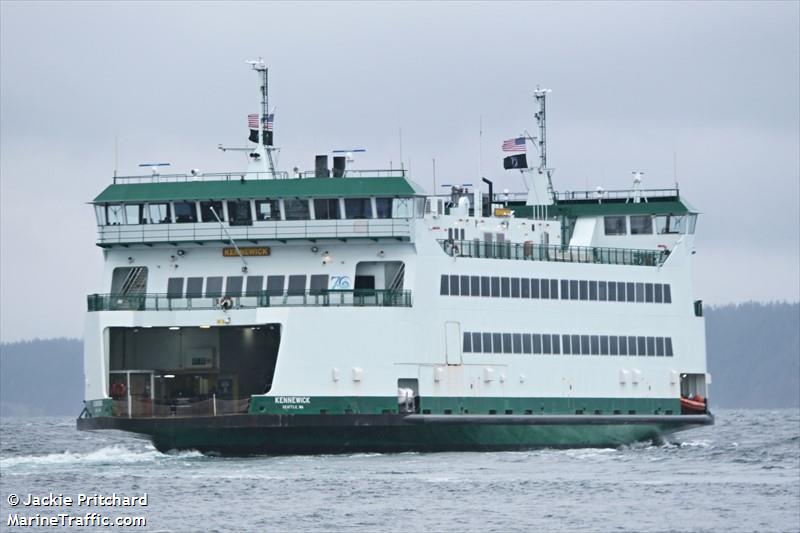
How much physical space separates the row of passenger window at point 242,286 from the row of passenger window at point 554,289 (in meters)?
3.57

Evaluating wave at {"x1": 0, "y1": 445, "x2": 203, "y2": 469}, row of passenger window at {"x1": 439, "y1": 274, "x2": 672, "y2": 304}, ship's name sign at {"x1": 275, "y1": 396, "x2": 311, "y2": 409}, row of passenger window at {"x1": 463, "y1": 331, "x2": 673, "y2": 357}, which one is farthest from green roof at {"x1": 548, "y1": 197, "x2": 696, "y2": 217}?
wave at {"x1": 0, "y1": 445, "x2": 203, "y2": 469}

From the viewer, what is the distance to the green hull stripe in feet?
165

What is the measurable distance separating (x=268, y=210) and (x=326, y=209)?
1.55 m

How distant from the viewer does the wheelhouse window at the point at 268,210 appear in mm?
Answer: 53188

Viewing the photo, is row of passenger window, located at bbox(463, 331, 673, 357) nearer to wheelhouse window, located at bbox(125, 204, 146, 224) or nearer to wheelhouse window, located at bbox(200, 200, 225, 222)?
wheelhouse window, located at bbox(200, 200, 225, 222)

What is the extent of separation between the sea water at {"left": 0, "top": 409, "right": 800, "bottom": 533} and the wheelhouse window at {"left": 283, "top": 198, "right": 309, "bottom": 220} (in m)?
6.41

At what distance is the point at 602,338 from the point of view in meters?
58.8

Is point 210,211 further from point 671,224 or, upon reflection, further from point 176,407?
point 671,224

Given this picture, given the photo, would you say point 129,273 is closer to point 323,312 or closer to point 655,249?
point 323,312

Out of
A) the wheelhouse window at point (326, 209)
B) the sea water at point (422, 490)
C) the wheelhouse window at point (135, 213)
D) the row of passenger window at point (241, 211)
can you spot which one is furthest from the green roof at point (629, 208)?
the wheelhouse window at point (135, 213)

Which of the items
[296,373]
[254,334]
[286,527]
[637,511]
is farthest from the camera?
[254,334]

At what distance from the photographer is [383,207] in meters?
52.9

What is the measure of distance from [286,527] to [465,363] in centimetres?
1728

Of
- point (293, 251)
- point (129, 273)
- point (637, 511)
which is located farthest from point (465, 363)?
point (637, 511)
